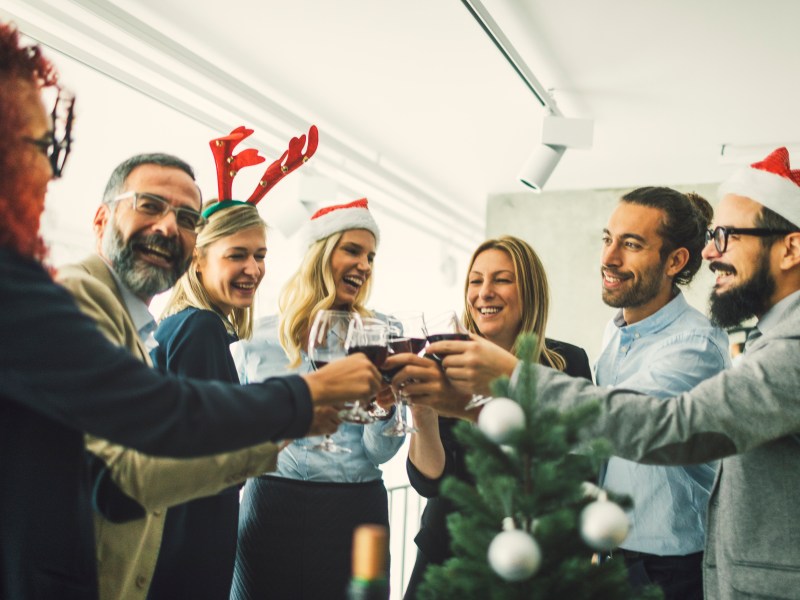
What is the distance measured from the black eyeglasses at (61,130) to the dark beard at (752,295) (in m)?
1.45

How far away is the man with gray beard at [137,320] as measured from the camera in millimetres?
1145

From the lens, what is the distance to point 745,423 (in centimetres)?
127

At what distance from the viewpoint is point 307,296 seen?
2355 millimetres

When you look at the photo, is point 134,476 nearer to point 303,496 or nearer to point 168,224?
point 168,224

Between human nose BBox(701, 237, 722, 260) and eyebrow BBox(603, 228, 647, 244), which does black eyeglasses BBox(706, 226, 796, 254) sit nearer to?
human nose BBox(701, 237, 722, 260)

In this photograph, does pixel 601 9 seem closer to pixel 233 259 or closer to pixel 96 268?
pixel 233 259

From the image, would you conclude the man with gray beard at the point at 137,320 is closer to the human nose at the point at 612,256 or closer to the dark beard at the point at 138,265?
the dark beard at the point at 138,265

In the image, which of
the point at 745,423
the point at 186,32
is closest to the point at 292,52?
the point at 186,32

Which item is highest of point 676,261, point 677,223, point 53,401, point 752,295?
point 677,223

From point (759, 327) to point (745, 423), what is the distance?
40cm

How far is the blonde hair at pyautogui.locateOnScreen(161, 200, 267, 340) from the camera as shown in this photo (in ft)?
6.90

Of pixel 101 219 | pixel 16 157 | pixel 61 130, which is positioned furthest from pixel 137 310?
pixel 16 157

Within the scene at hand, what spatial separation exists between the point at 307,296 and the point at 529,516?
1.61 m

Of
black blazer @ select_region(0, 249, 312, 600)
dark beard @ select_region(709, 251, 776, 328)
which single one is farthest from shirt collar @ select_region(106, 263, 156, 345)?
dark beard @ select_region(709, 251, 776, 328)
